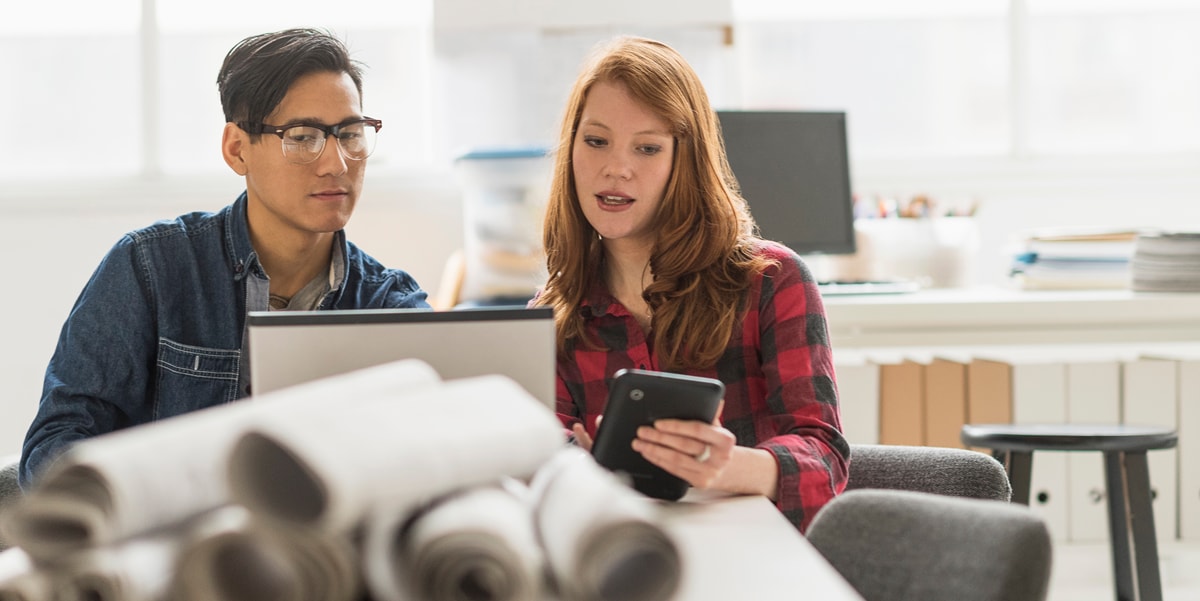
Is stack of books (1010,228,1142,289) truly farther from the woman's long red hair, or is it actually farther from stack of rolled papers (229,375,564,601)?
stack of rolled papers (229,375,564,601)

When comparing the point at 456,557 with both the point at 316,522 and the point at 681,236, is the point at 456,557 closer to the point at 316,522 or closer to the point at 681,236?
the point at 316,522

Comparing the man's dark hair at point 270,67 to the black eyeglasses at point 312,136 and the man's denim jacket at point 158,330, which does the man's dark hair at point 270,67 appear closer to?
the black eyeglasses at point 312,136

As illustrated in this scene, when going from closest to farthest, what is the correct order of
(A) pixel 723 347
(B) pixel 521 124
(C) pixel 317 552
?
1. (C) pixel 317 552
2. (A) pixel 723 347
3. (B) pixel 521 124

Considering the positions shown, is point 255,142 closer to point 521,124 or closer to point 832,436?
point 832,436

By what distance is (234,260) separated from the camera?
159cm

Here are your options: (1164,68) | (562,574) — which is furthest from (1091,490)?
(562,574)

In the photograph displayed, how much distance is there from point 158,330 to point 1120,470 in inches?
62.1

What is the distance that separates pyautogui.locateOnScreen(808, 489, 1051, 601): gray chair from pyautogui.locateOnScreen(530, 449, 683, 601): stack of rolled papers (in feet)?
1.33

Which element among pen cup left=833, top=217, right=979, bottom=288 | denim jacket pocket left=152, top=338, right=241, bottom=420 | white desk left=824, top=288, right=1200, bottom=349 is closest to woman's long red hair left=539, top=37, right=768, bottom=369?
denim jacket pocket left=152, top=338, right=241, bottom=420

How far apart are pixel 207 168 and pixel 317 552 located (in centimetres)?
306

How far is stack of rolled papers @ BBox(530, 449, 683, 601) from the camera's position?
0.59 meters

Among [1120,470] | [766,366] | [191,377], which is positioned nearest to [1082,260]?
[1120,470]

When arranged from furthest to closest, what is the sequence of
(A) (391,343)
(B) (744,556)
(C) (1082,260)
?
1. (C) (1082,260)
2. (A) (391,343)
3. (B) (744,556)

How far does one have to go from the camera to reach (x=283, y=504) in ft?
1.87
